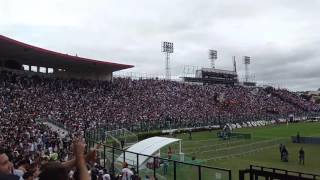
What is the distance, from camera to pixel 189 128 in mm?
56188

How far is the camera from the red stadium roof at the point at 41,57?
150ft

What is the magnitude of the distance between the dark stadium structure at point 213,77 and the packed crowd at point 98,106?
4693mm

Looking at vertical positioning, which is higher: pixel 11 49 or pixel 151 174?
pixel 11 49

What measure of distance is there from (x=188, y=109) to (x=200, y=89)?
14.5 metres

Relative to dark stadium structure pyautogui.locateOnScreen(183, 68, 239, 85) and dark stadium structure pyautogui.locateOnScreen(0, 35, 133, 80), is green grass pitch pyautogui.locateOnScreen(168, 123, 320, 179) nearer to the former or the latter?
dark stadium structure pyautogui.locateOnScreen(0, 35, 133, 80)

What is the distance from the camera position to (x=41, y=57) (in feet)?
171

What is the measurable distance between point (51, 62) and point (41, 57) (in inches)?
134

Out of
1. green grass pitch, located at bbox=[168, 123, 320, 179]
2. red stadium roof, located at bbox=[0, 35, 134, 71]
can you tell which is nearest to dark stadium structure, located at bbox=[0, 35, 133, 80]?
red stadium roof, located at bbox=[0, 35, 134, 71]

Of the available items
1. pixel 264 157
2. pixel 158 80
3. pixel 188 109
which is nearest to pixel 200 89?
pixel 158 80

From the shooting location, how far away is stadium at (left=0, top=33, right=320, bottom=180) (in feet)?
59.3

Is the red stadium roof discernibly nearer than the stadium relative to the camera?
No

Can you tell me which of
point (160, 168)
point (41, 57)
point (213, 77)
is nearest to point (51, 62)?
point (41, 57)

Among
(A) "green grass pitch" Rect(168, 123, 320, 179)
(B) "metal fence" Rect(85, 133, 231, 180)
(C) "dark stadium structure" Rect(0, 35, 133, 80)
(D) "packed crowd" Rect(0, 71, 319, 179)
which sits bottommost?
(A) "green grass pitch" Rect(168, 123, 320, 179)

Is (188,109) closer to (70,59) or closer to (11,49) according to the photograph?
(70,59)
